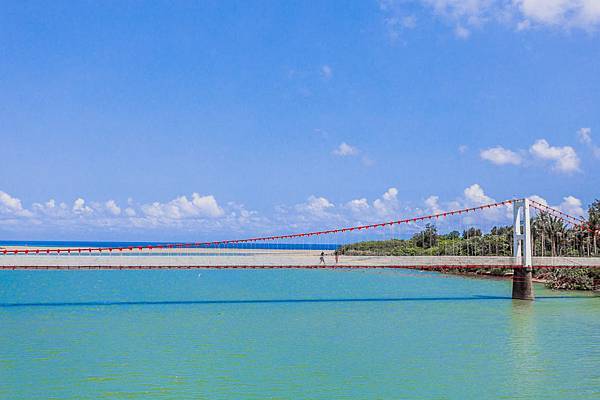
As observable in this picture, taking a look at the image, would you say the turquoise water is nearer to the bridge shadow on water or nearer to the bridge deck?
the bridge shadow on water

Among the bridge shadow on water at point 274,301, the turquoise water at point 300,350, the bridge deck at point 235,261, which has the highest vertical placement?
the bridge deck at point 235,261

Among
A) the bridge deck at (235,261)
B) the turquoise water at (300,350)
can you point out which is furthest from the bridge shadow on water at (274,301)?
the bridge deck at (235,261)

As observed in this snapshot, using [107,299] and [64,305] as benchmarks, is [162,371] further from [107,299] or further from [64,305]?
Answer: [107,299]

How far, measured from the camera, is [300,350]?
22359mm

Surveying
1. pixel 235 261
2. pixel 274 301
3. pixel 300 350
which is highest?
pixel 235 261

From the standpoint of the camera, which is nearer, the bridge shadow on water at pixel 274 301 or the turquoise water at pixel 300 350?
the turquoise water at pixel 300 350

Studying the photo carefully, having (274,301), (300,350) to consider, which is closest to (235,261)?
(274,301)

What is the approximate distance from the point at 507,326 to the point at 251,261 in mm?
14283

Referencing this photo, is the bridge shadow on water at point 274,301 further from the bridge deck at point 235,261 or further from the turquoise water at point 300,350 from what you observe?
the bridge deck at point 235,261

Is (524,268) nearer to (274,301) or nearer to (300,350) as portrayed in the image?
(274,301)

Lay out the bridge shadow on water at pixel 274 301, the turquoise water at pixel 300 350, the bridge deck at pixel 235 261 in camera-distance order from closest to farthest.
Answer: the turquoise water at pixel 300 350 < the bridge deck at pixel 235 261 < the bridge shadow on water at pixel 274 301

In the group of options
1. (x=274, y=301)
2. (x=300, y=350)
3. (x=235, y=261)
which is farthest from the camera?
(x=274, y=301)

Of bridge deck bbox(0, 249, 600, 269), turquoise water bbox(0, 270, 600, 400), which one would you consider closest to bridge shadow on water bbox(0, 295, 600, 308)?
turquoise water bbox(0, 270, 600, 400)

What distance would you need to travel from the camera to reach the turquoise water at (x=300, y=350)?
17.3 metres
